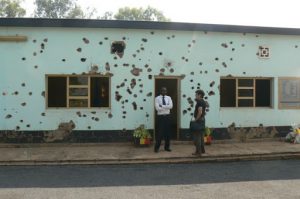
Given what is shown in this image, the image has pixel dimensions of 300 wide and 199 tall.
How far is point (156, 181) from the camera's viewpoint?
794 cm

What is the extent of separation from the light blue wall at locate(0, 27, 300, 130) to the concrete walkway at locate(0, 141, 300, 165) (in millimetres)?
687

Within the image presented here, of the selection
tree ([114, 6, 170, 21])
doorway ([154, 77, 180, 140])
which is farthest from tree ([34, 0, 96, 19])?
doorway ([154, 77, 180, 140])

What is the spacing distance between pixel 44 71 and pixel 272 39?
24.7 feet

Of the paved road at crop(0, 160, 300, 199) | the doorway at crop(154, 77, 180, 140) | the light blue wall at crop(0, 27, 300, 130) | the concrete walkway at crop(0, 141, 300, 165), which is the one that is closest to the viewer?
the paved road at crop(0, 160, 300, 199)

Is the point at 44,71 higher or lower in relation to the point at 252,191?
higher

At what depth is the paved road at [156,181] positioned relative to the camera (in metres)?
6.93

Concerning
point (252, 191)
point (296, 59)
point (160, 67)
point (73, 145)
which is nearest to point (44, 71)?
point (73, 145)

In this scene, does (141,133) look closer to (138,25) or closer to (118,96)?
(118,96)

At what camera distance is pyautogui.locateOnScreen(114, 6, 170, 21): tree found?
64688 mm

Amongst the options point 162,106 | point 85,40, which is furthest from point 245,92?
point 85,40

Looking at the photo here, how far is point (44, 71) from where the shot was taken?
1186cm

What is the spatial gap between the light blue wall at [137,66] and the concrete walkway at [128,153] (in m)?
0.69

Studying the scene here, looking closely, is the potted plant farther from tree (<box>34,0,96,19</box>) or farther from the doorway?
tree (<box>34,0,96,19</box>)

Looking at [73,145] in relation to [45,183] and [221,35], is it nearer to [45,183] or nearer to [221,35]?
[45,183]
